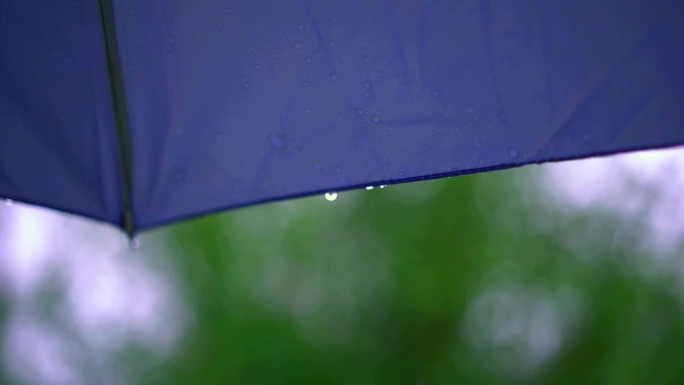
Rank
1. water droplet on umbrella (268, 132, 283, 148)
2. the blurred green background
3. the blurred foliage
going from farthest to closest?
the blurred foliage → the blurred green background → water droplet on umbrella (268, 132, 283, 148)

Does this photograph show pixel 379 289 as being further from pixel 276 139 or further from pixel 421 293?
pixel 276 139

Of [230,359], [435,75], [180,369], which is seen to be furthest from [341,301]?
[435,75]

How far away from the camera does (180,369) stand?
18.3ft

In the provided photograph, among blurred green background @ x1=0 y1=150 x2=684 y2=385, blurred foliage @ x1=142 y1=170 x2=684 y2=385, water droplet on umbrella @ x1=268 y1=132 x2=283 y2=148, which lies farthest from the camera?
blurred foliage @ x1=142 y1=170 x2=684 y2=385

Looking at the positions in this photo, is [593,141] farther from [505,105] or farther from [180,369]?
[180,369]

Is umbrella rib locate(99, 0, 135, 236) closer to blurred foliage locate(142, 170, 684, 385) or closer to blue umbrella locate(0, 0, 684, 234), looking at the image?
blue umbrella locate(0, 0, 684, 234)

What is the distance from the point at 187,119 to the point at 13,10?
339 millimetres

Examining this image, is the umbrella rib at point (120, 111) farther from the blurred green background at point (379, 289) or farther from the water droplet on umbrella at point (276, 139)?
the blurred green background at point (379, 289)

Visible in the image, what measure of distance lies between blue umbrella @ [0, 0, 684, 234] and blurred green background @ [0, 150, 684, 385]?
438cm

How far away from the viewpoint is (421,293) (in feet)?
19.4

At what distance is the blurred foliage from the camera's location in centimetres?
555

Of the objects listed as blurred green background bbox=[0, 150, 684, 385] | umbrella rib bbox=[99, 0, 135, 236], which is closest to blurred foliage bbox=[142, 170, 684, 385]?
blurred green background bbox=[0, 150, 684, 385]

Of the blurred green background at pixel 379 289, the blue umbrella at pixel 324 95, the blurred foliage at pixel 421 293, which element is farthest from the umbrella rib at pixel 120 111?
the blurred foliage at pixel 421 293

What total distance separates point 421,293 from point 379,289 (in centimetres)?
37
